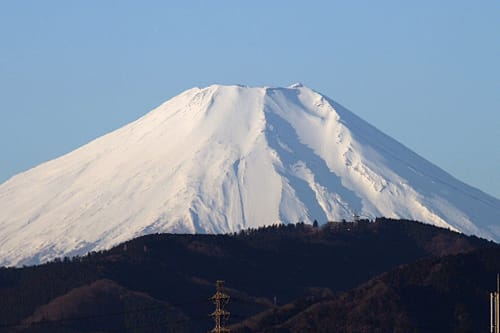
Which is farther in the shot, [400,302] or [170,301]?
[170,301]

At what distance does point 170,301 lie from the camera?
19262cm

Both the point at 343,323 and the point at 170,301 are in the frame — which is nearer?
the point at 343,323

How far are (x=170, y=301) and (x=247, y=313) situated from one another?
30.7ft

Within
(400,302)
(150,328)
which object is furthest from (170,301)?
(400,302)

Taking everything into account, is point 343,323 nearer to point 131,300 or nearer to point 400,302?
point 400,302

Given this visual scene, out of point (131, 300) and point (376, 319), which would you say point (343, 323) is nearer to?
point (376, 319)

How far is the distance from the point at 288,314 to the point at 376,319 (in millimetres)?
9521

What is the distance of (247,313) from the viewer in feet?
611

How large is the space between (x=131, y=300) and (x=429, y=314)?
1370 inches

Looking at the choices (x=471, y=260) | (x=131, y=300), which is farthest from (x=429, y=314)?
(x=131, y=300)

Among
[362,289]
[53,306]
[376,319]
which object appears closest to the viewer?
[376,319]

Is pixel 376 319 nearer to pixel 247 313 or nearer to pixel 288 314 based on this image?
pixel 288 314

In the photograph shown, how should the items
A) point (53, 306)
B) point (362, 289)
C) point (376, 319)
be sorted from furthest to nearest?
point (53, 306) → point (362, 289) → point (376, 319)

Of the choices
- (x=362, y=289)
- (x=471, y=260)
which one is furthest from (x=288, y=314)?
(x=471, y=260)
